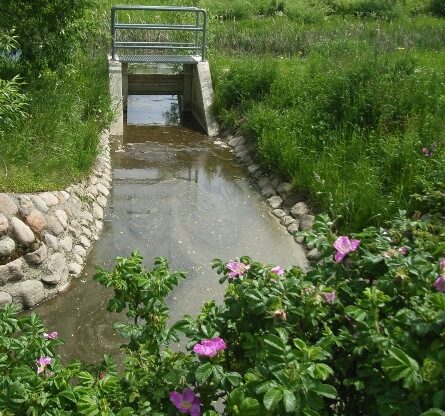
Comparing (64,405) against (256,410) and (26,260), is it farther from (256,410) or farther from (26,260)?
(26,260)

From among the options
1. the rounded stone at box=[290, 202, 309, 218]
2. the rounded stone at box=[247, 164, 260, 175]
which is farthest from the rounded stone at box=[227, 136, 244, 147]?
the rounded stone at box=[290, 202, 309, 218]

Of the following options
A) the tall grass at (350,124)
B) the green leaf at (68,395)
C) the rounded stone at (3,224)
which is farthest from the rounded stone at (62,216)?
the green leaf at (68,395)

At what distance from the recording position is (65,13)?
31.5ft

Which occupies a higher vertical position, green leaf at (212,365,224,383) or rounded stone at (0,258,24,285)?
green leaf at (212,365,224,383)

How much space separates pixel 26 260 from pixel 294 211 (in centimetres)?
375

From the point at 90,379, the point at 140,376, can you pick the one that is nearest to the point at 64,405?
the point at 90,379

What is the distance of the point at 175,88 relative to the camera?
1395 cm

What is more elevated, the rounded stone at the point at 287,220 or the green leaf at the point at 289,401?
the green leaf at the point at 289,401

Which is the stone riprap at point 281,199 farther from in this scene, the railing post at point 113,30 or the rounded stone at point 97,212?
the railing post at point 113,30

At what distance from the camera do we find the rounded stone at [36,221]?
6617 millimetres

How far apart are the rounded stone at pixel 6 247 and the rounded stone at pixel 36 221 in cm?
35

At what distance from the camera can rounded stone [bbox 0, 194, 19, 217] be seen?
6.40 metres

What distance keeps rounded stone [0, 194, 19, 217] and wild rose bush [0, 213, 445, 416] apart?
337cm

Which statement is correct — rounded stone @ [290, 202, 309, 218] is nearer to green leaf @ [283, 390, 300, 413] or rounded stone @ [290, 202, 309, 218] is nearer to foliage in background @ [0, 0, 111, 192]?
foliage in background @ [0, 0, 111, 192]
